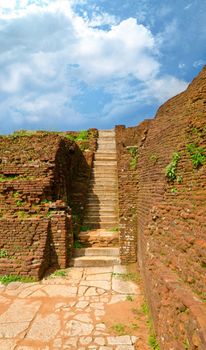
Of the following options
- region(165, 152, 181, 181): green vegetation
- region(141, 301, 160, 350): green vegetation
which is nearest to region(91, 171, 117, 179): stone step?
region(165, 152, 181, 181): green vegetation

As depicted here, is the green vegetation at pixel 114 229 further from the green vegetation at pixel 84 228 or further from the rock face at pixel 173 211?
the rock face at pixel 173 211

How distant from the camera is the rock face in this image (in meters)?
2.52

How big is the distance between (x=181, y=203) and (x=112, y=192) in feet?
17.9

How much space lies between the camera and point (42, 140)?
772 centimetres

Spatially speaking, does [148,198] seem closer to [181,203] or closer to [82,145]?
[181,203]

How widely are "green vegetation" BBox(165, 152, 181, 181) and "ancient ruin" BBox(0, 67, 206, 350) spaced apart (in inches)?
0.7

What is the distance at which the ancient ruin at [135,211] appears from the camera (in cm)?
286

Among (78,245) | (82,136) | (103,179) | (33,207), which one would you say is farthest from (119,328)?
(82,136)

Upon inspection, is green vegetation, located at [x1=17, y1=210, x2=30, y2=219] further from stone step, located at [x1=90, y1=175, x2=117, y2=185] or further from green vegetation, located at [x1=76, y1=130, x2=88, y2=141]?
green vegetation, located at [x1=76, y1=130, x2=88, y2=141]

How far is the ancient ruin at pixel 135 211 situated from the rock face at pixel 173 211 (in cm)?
1

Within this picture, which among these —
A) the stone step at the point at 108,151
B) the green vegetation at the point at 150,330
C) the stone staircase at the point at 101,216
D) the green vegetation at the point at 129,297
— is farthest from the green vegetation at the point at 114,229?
the stone step at the point at 108,151

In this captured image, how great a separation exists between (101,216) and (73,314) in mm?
4322

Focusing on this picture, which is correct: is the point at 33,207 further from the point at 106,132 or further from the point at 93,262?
the point at 106,132

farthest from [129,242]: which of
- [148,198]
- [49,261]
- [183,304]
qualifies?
[183,304]
